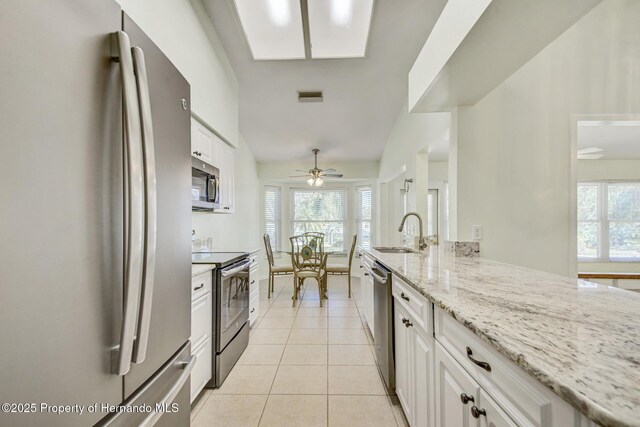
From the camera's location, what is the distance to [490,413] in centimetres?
75

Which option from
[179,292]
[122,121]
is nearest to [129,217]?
[122,121]

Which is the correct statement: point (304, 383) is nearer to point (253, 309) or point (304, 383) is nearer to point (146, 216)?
point (253, 309)

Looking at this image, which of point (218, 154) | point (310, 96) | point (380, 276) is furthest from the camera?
point (310, 96)

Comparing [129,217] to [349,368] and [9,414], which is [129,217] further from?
[349,368]

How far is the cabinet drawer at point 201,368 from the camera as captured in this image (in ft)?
5.75

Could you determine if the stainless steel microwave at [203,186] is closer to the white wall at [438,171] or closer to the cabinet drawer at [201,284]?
the cabinet drawer at [201,284]

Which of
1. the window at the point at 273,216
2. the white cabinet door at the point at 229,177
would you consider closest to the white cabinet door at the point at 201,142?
the white cabinet door at the point at 229,177

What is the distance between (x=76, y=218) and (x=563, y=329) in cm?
121

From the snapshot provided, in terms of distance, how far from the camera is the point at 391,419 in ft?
5.54

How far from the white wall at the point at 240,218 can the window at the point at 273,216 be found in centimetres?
27

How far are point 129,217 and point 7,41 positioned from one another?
363 mm

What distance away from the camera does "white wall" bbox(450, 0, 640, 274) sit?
80.0 inches

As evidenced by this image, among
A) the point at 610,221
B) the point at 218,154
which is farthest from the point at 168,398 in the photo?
the point at 610,221

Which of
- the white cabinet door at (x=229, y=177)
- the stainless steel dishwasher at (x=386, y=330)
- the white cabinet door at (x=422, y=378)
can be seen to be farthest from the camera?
the white cabinet door at (x=229, y=177)
